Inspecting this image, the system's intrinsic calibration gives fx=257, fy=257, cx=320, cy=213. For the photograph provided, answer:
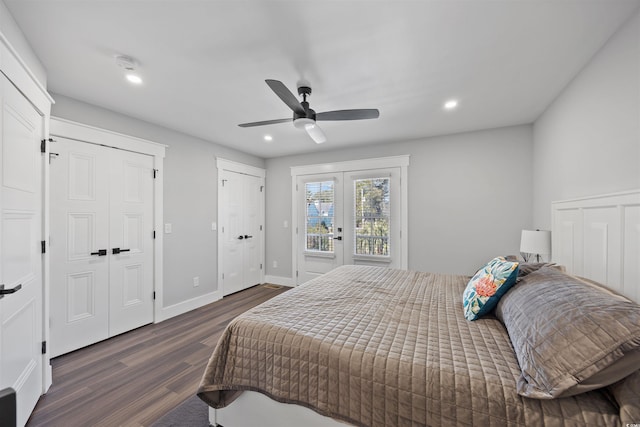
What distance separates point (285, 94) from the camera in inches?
72.2

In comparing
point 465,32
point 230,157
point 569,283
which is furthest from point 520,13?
point 230,157

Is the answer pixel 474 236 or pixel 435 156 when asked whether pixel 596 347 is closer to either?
pixel 474 236

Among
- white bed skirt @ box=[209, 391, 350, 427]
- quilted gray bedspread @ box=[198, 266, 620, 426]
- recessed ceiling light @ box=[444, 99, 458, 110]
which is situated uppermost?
recessed ceiling light @ box=[444, 99, 458, 110]

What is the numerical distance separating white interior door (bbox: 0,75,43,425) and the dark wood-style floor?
7.9 inches

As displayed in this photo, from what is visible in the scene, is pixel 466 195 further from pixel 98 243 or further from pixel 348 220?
pixel 98 243

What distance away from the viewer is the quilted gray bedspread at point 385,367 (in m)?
0.97

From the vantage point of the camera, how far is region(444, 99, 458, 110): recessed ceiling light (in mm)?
2639

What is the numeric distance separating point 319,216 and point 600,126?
11.8ft

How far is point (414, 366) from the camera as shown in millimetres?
1114

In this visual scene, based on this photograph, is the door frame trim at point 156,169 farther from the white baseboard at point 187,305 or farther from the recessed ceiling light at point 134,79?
the recessed ceiling light at point 134,79

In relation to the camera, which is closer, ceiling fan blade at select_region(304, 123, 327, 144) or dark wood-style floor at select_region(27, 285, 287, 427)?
dark wood-style floor at select_region(27, 285, 287, 427)

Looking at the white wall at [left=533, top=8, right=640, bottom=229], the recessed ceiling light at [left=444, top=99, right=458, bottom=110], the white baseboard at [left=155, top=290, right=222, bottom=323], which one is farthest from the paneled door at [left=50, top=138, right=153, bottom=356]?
the white wall at [left=533, top=8, right=640, bottom=229]

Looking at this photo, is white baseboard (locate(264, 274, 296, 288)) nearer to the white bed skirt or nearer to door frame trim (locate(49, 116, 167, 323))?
door frame trim (locate(49, 116, 167, 323))

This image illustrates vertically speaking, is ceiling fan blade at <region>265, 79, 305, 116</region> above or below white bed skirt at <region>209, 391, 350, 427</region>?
above
